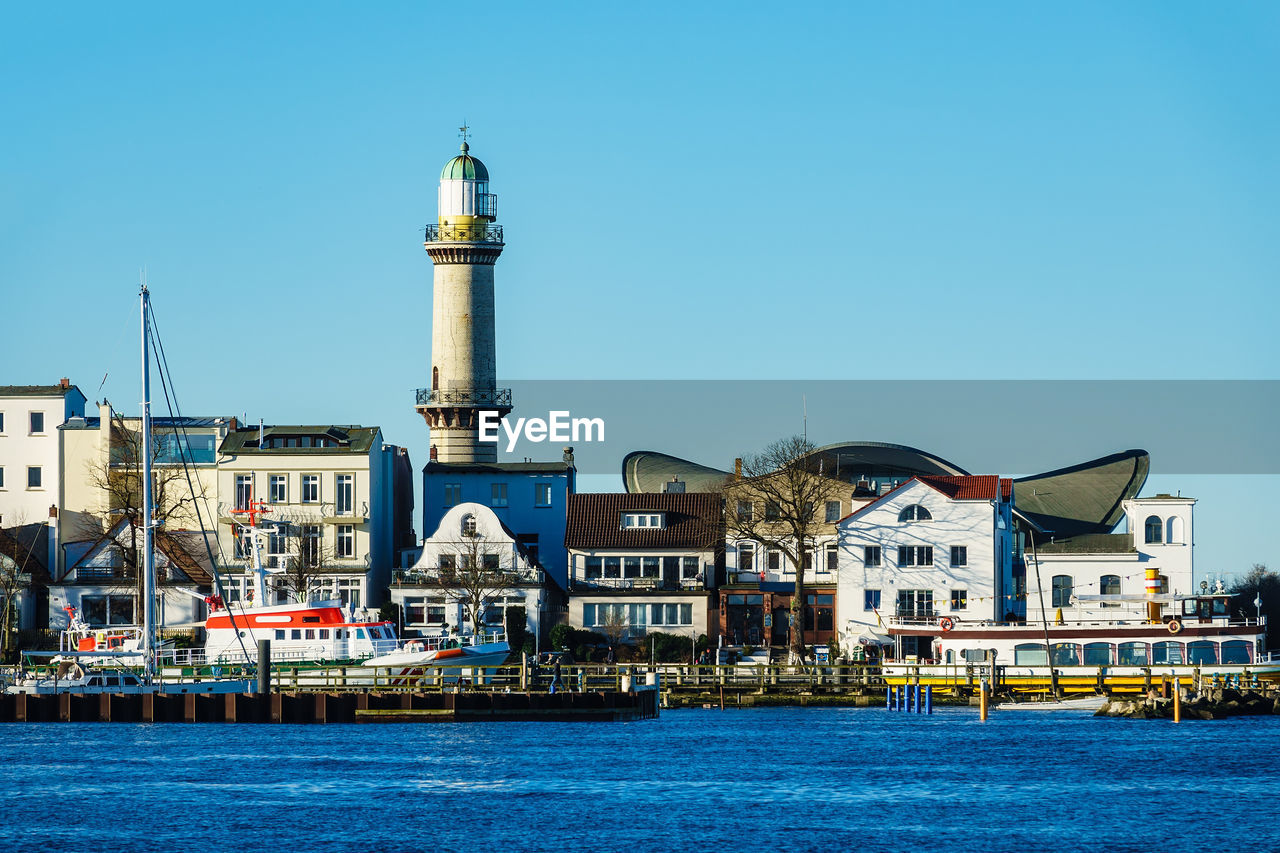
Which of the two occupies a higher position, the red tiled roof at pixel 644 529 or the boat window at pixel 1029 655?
the red tiled roof at pixel 644 529

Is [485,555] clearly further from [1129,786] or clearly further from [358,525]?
[1129,786]

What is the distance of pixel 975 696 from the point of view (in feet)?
281

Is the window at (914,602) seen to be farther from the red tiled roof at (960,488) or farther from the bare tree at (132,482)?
the bare tree at (132,482)

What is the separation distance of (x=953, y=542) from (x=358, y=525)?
25741 millimetres

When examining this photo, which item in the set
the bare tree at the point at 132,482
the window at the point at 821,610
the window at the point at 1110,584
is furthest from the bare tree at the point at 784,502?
the bare tree at the point at 132,482

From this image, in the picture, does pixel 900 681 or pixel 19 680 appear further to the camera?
pixel 900 681

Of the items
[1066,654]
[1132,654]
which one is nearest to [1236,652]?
[1132,654]

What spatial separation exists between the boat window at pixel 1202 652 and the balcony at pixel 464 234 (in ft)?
132

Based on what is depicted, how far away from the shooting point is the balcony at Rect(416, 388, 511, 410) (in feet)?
355

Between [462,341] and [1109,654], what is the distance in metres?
36.9

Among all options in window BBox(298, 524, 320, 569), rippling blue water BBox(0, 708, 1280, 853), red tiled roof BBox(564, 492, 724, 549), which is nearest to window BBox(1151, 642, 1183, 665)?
rippling blue water BBox(0, 708, 1280, 853)

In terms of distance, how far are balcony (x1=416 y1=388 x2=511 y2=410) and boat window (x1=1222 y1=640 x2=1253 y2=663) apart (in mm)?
38088

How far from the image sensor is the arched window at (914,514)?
95.4 metres

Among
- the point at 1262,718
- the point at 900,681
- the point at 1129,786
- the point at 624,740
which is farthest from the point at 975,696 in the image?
the point at 1129,786
